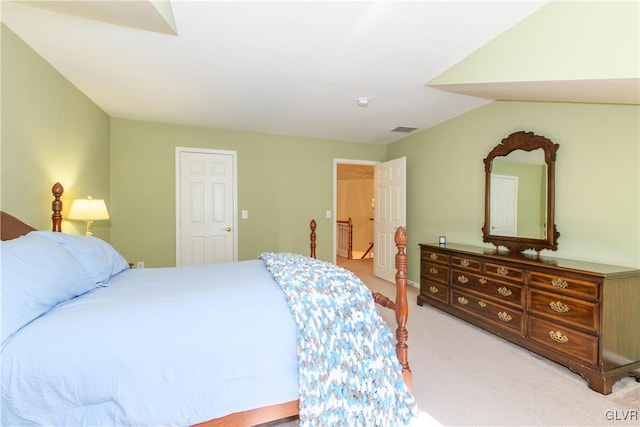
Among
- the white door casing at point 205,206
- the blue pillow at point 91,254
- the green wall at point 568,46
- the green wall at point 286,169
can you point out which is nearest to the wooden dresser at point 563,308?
the green wall at point 286,169

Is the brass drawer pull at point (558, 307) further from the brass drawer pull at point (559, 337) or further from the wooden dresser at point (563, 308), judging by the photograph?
the brass drawer pull at point (559, 337)

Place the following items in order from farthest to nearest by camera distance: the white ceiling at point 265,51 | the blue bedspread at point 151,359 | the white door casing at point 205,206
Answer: the white door casing at point 205,206, the white ceiling at point 265,51, the blue bedspread at point 151,359

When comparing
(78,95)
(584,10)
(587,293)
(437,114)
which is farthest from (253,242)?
(584,10)

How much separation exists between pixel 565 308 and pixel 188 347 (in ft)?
8.58

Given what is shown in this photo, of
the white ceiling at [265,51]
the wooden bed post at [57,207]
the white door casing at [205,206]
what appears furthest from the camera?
the white door casing at [205,206]

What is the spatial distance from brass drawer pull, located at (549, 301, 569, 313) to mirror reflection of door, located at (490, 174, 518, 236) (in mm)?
950

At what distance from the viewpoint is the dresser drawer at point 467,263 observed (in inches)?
117

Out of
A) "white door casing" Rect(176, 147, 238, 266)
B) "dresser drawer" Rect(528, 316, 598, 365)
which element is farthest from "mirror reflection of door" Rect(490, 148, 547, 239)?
"white door casing" Rect(176, 147, 238, 266)

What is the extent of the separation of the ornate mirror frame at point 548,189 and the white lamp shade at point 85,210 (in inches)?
164

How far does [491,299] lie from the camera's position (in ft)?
9.23

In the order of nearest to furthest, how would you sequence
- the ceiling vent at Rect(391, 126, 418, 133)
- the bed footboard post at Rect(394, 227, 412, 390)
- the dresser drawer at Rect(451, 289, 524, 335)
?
the bed footboard post at Rect(394, 227, 412, 390)
the dresser drawer at Rect(451, 289, 524, 335)
the ceiling vent at Rect(391, 126, 418, 133)

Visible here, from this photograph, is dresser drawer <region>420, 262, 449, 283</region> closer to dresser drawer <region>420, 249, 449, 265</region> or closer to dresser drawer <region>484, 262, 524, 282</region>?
dresser drawer <region>420, 249, 449, 265</region>

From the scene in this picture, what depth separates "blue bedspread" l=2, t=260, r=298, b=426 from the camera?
3.87ft

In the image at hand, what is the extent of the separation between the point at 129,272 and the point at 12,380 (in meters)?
1.08
